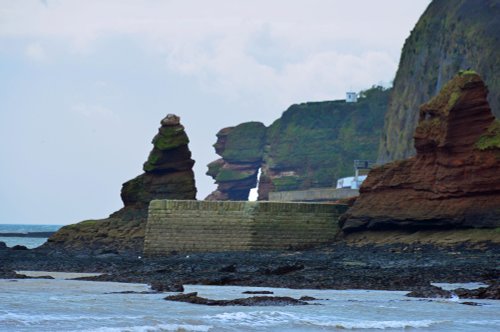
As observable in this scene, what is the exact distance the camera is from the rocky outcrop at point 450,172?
46.6m

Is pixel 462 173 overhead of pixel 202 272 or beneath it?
overhead

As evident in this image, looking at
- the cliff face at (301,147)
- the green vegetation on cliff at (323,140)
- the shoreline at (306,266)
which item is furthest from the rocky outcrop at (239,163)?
the shoreline at (306,266)

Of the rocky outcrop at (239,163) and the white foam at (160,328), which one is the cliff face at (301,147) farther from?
the white foam at (160,328)

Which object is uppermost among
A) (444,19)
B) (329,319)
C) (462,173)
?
(444,19)

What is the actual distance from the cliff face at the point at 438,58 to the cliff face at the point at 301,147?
36.4 meters

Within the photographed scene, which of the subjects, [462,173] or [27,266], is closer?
[27,266]

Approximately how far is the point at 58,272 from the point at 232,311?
57.9 ft

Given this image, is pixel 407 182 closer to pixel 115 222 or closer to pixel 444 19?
pixel 115 222

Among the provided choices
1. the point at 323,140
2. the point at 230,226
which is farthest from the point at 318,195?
the point at 230,226

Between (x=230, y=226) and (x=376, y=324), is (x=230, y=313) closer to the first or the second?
(x=376, y=324)

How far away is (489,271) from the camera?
34.7 metres

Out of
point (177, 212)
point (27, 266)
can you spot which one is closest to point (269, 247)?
point (177, 212)

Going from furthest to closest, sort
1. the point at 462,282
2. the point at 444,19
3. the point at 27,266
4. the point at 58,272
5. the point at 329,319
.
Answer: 1. the point at 444,19
2. the point at 27,266
3. the point at 58,272
4. the point at 462,282
5. the point at 329,319

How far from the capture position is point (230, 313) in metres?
23.9
